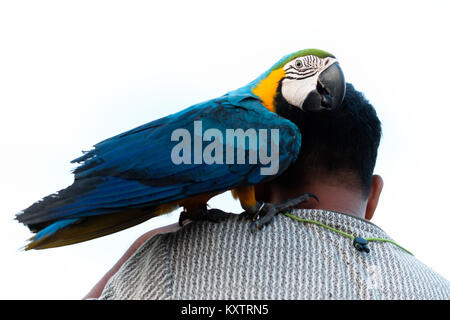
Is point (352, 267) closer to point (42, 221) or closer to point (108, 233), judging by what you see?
point (108, 233)

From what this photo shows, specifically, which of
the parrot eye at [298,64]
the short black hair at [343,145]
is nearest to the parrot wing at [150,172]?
the short black hair at [343,145]

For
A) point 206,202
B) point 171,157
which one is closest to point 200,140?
point 171,157

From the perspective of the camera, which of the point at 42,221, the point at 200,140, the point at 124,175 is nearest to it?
the point at 42,221

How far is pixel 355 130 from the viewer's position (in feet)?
5.29

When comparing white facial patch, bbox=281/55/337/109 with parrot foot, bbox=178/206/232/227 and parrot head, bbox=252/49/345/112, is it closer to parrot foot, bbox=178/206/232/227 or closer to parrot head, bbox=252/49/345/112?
parrot head, bbox=252/49/345/112

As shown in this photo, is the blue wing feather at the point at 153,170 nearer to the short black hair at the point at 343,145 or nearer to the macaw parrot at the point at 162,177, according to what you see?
the macaw parrot at the point at 162,177

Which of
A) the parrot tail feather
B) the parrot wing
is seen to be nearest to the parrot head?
the parrot wing

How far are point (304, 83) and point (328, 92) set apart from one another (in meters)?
0.12

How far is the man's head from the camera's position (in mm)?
1558

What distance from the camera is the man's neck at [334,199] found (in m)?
1.51
